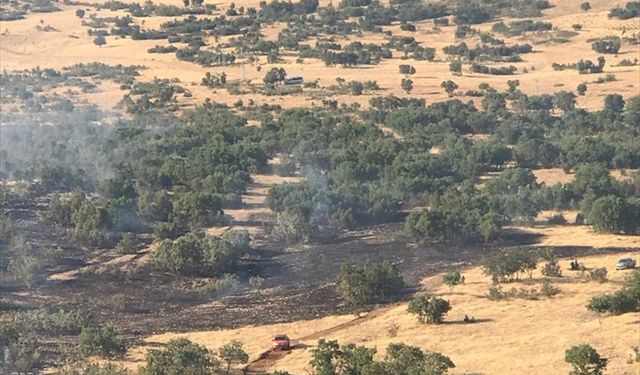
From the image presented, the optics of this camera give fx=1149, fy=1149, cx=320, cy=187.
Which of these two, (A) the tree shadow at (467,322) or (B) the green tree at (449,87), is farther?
(B) the green tree at (449,87)

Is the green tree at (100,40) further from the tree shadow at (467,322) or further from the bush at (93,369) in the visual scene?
the bush at (93,369)

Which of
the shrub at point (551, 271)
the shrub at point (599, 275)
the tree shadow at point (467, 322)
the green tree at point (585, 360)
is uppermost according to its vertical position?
the green tree at point (585, 360)

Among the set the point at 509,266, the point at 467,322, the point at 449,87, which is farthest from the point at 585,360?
the point at 449,87

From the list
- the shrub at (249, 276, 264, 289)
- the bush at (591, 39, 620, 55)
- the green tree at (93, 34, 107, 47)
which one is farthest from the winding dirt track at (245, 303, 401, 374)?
the green tree at (93, 34, 107, 47)

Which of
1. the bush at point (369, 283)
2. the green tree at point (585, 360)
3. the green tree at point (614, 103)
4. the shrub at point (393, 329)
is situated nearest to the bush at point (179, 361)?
the shrub at point (393, 329)

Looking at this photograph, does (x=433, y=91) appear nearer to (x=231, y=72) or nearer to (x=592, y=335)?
(x=231, y=72)

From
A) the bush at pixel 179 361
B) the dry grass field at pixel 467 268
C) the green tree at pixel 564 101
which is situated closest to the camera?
the bush at pixel 179 361

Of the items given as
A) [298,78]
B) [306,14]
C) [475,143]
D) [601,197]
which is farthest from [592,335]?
[306,14]

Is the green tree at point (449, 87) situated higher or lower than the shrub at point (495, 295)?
higher
